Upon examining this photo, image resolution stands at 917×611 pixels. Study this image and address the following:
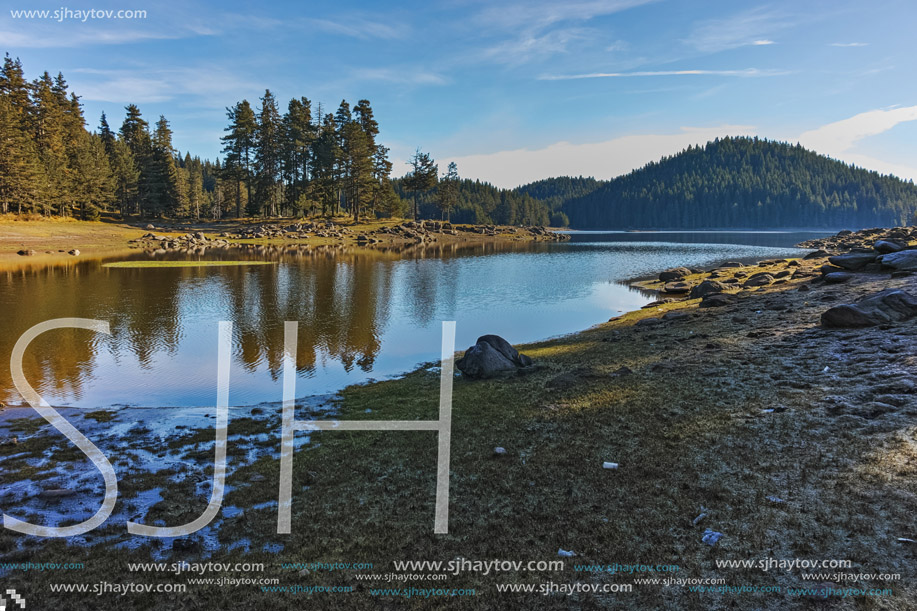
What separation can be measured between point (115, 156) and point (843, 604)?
129 m

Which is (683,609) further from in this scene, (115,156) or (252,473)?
(115,156)

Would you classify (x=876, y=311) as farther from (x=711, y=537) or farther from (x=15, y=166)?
(x=15, y=166)

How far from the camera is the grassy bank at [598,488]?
5695mm

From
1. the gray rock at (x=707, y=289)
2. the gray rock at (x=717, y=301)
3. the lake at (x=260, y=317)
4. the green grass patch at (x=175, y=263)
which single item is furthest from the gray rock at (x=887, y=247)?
the green grass patch at (x=175, y=263)

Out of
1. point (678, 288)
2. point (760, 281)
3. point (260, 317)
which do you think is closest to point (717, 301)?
point (760, 281)

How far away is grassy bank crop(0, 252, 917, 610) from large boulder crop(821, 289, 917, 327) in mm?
1265


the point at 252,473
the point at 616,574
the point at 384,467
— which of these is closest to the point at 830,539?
the point at 616,574

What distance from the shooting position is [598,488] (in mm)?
7883

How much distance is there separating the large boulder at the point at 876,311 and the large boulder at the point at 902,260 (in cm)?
1035

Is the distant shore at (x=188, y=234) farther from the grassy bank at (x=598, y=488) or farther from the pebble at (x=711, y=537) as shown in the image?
the pebble at (x=711, y=537)

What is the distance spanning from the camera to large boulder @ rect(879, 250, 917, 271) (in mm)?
22869

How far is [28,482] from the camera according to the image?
8.91m

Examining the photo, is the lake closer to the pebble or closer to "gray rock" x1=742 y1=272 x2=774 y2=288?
"gray rock" x1=742 y1=272 x2=774 y2=288

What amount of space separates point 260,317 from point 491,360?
718 inches
